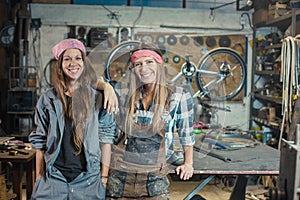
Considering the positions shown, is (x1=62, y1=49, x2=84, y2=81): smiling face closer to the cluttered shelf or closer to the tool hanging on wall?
the tool hanging on wall

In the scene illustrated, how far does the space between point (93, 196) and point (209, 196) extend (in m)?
2.25

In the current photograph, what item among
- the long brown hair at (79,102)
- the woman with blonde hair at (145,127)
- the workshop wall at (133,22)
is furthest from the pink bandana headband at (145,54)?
the workshop wall at (133,22)

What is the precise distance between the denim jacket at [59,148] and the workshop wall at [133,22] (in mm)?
3057

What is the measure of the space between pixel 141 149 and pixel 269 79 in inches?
144

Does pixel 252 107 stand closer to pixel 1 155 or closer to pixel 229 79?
pixel 229 79

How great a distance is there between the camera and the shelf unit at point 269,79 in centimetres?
406

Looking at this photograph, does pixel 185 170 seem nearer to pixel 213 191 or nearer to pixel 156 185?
pixel 156 185

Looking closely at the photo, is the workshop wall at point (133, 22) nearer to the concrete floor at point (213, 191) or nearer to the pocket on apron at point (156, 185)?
the concrete floor at point (213, 191)

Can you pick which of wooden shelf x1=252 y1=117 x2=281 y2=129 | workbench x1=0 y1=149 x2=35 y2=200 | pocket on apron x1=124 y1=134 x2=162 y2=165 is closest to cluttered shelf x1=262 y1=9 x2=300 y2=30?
wooden shelf x1=252 y1=117 x2=281 y2=129

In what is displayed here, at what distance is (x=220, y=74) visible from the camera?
152 inches

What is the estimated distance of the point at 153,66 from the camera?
5.57ft

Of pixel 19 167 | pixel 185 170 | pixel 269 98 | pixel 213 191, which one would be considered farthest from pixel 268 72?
pixel 19 167

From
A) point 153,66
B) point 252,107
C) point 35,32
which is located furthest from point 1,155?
point 252,107

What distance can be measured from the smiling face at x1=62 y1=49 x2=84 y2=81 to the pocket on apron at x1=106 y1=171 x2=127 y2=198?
0.49 m
